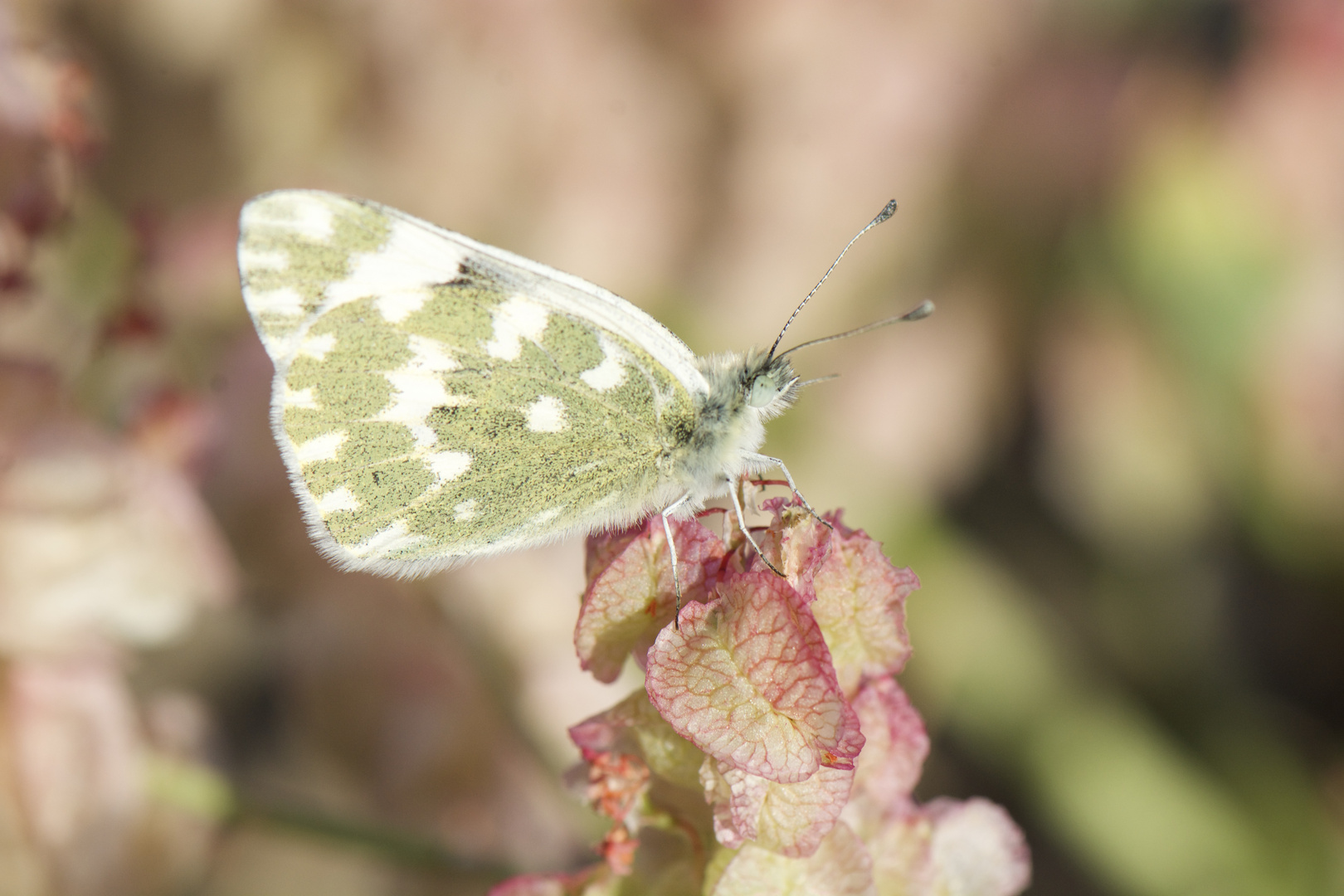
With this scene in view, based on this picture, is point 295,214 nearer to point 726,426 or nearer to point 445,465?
point 445,465

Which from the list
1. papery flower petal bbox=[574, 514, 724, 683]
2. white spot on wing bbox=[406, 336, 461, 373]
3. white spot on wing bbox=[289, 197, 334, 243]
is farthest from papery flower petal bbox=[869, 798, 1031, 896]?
white spot on wing bbox=[289, 197, 334, 243]

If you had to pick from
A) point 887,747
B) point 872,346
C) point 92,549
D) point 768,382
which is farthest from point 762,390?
point 872,346

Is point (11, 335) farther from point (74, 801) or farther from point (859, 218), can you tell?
point (859, 218)

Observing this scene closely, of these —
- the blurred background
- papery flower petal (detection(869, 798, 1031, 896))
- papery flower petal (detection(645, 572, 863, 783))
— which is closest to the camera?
papery flower petal (detection(645, 572, 863, 783))

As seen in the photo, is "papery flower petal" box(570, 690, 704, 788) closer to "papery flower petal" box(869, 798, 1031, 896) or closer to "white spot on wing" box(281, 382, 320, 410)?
"papery flower petal" box(869, 798, 1031, 896)

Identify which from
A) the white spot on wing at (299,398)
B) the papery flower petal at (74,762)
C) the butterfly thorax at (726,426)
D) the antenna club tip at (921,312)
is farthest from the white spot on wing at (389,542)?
the antenna club tip at (921,312)

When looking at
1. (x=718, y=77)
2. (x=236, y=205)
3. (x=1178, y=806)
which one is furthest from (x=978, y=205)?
(x=236, y=205)

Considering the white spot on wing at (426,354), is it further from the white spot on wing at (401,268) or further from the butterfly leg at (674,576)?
the butterfly leg at (674,576)

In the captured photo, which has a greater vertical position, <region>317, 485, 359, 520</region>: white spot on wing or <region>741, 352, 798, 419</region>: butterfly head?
<region>741, 352, 798, 419</region>: butterfly head
